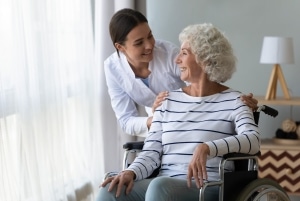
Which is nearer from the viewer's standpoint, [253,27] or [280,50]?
[280,50]

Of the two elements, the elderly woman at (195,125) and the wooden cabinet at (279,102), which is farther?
the wooden cabinet at (279,102)

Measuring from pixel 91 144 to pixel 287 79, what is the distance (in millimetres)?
1318

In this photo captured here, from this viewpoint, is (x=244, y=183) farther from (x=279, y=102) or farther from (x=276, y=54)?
(x=276, y=54)

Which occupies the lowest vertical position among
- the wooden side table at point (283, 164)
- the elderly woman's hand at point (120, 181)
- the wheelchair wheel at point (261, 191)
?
the wooden side table at point (283, 164)

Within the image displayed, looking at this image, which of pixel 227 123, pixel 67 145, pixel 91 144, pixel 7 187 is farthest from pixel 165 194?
pixel 91 144

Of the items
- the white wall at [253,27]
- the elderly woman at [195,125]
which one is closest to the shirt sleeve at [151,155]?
the elderly woman at [195,125]

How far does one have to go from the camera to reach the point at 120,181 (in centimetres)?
202

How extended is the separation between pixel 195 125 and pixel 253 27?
60.9 inches

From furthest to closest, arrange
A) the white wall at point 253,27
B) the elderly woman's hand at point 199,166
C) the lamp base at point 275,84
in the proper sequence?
the white wall at point 253,27
the lamp base at point 275,84
the elderly woman's hand at point 199,166

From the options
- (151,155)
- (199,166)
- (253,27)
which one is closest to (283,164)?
(253,27)

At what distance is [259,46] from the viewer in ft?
11.4

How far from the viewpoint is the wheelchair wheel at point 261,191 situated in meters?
1.97

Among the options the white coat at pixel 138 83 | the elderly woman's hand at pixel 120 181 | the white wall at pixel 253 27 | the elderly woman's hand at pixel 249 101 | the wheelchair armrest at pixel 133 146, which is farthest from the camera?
the white wall at pixel 253 27

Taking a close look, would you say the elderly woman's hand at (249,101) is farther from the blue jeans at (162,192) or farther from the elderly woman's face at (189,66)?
the blue jeans at (162,192)
